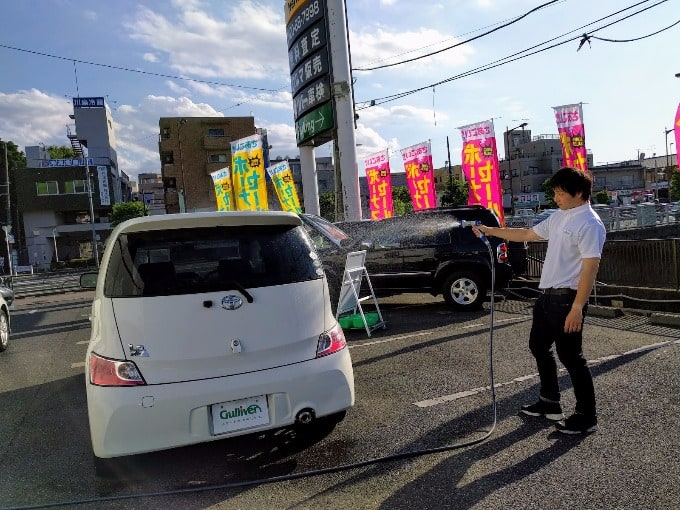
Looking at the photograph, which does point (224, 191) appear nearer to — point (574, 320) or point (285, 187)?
point (285, 187)

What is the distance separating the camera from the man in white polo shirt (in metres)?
3.20

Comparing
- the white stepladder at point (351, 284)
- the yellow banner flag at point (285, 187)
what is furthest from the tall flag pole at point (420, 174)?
the white stepladder at point (351, 284)

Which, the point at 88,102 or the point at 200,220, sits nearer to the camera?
the point at 200,220

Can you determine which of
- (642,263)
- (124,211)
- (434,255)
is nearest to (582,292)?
(434,255)

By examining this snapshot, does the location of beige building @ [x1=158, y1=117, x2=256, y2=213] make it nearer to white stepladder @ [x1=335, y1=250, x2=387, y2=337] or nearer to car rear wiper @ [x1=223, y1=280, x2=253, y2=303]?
white stepladder @ [x1=335, y1=250, x2=387, y2=337]

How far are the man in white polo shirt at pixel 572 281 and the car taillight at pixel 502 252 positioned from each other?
4.82 meters

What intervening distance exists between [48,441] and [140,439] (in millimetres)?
1712

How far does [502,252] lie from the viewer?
833 centimetres

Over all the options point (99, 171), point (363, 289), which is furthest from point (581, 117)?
point (99, 171)

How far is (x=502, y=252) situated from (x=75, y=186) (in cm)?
5152

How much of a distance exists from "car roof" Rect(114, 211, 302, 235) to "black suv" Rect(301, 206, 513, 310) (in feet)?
15.0

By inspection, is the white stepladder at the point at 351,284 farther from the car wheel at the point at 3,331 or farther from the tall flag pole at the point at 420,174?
the tall flag pole at the point at 420,174

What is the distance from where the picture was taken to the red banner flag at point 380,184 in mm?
18219

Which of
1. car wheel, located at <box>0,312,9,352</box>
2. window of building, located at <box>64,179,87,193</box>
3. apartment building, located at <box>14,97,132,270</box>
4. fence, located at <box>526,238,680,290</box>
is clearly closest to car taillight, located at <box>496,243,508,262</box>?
fence, located at <box>526,238,680,290</box>
